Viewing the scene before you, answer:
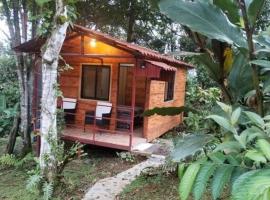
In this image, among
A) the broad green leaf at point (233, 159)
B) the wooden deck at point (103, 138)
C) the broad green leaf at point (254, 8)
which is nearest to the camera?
the broad green leaf at point (233, 159)

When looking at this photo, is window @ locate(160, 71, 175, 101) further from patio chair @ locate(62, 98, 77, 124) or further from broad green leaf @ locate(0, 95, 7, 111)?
broad green leaf @ locate(0, 95, 7, 111)

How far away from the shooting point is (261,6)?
1.12 metres

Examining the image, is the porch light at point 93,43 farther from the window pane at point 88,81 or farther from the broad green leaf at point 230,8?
the broad green leaf at point 230,8

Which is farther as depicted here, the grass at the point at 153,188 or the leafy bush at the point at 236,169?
the grass at the point at 153,188

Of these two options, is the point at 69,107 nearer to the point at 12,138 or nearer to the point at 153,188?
the point at 12,138

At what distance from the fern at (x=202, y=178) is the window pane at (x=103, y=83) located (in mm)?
9465

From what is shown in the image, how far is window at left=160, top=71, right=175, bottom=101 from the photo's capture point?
11102mm

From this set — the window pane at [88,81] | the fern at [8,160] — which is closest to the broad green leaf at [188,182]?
the fern at [8,160]

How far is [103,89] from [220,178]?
9.62 m

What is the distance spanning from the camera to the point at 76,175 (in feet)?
24.2

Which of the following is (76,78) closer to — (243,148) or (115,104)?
(115,104)

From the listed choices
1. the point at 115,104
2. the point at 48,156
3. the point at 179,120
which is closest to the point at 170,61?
the point at 115,104

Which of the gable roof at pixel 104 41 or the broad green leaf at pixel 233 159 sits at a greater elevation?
the gable roof at pixel 104 41

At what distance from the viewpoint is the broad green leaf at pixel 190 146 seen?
129cm
